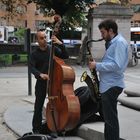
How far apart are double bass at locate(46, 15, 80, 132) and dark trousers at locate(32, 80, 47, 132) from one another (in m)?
0.41

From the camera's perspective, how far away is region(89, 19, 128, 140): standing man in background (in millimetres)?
6809

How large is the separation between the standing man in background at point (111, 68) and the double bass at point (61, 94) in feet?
4.53

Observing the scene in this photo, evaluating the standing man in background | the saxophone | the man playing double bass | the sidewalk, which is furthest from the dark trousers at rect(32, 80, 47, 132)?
the standing man in background

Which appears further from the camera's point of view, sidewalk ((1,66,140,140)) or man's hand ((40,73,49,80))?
man's hand ((40,73,49,80))

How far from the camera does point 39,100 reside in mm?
9000

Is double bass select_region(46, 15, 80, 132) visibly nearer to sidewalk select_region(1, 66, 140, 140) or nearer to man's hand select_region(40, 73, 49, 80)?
man's hand select_region(40, 73, 49, 80)

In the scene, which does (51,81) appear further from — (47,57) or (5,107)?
(5,107)

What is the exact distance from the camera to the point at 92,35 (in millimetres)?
29797

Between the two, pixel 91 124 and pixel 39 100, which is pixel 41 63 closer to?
pixel 39 100

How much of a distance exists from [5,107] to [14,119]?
91.3 inches

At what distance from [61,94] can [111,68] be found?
1695mm

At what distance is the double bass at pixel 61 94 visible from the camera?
8305mm

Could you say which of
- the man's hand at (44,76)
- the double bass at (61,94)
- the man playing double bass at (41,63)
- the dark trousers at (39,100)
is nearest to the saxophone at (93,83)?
the double bass at (61,94)

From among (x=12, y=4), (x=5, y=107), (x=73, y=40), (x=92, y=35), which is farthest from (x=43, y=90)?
(x=73, y=40)
